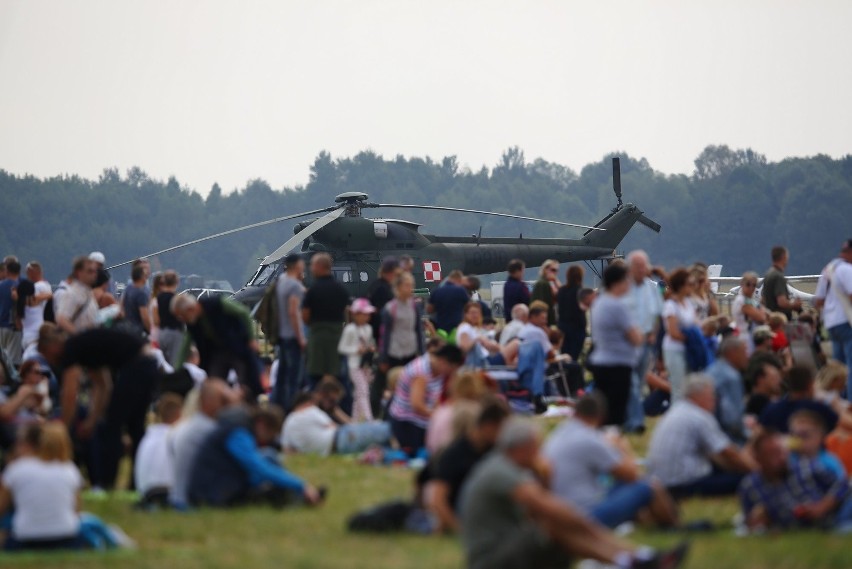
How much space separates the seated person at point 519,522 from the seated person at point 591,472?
44.3 inches

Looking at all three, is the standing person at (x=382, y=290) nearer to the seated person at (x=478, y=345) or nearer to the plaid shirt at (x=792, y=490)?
the seated person at (x=478, y=345)

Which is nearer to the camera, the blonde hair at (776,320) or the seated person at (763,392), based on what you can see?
the seated person at (763,392)

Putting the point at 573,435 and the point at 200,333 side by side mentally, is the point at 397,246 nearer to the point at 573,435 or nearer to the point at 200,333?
the point at 200,333

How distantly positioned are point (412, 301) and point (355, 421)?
1.26 metres

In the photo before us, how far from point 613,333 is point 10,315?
8.35 meters

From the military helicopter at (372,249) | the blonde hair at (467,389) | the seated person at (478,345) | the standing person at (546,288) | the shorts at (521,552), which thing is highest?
the military helicopter at (372,249)

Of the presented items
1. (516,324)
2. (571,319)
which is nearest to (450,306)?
(516,324)

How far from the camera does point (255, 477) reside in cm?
1058

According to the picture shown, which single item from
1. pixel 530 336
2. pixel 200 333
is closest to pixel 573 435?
pixel 200 333

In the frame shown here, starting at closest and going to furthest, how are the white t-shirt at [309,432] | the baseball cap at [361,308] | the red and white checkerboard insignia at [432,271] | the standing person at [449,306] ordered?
the white t-shirt at [309,432]
the baseball cap at [361,308]
the standing person at [449,306]
the red and white checkerboard insignia at [432,271]

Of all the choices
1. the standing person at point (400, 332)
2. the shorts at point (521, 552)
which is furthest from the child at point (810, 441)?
the standing person at point (400, 332)

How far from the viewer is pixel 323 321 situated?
49.9ft

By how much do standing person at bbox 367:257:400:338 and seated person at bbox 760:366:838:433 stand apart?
532 centimetres

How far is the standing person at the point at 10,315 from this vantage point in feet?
60.5
